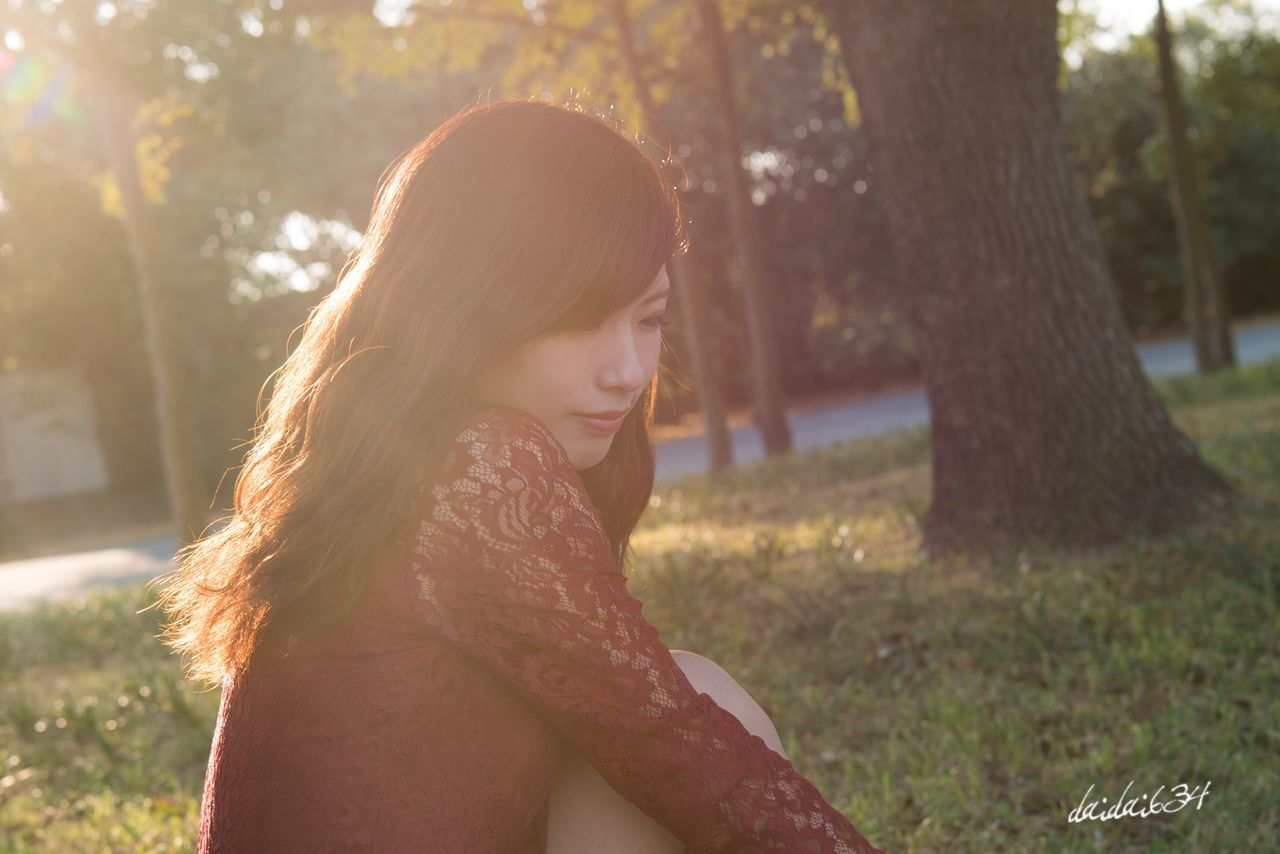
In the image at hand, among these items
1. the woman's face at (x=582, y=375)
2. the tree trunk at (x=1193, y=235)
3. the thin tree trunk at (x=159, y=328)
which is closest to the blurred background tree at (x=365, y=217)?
the tree trunk at (x=1193, y=235)

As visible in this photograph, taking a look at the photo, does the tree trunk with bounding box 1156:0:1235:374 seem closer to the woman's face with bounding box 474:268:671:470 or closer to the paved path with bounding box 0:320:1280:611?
the paved path with bounding box 0:320:1280:611

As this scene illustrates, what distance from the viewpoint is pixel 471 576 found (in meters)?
1.66

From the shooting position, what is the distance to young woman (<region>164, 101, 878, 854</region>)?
166 centimetres

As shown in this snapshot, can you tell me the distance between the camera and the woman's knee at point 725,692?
200 centimetres

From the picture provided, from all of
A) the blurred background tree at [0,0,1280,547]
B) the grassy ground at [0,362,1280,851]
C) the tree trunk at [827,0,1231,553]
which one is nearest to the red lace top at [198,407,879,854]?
the grassy ground at [0,362,1280,851]

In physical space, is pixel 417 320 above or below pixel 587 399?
above

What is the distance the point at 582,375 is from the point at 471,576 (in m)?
0.39

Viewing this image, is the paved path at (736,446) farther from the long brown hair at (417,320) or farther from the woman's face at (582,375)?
the long brown hair at (417,320)

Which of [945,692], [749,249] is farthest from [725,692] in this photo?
[749,249]

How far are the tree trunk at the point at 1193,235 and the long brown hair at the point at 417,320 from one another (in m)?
12.4

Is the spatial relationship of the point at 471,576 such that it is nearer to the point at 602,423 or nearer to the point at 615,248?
the point at 602,423

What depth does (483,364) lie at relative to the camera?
1.79 meters

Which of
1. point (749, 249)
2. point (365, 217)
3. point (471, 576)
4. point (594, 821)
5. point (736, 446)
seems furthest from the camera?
point (365, 217)

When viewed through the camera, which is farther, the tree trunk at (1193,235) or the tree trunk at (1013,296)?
the tree trunk at (1193,235)
